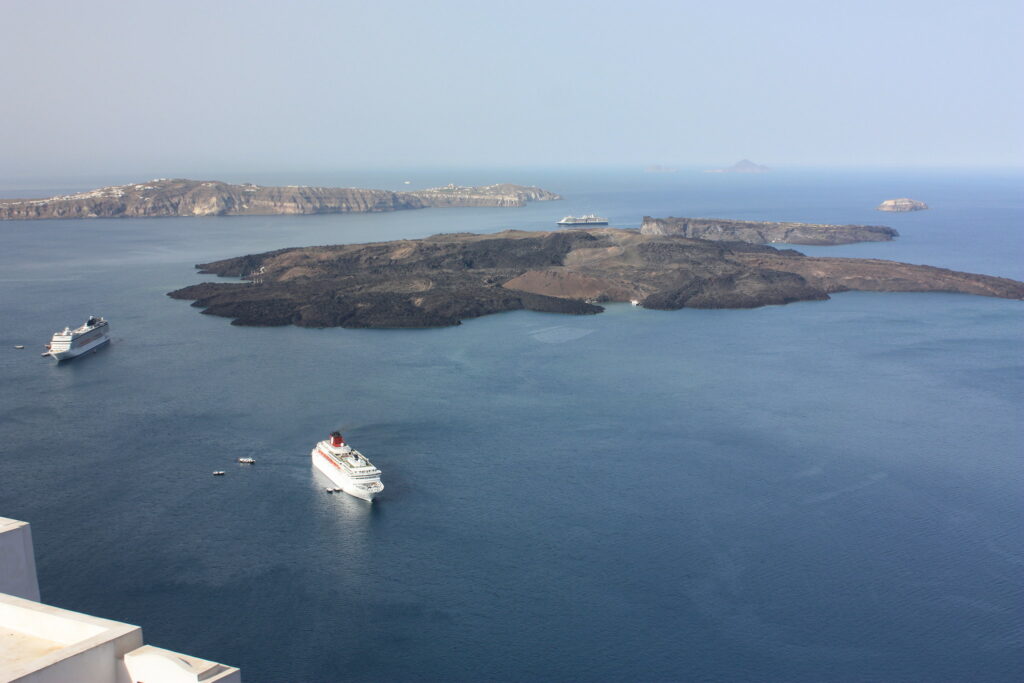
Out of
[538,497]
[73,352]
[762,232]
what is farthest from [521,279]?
[762,232]

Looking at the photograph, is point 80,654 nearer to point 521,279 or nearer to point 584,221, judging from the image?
point 521,279

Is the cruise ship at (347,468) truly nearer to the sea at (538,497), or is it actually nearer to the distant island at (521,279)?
the sea at (538,497)

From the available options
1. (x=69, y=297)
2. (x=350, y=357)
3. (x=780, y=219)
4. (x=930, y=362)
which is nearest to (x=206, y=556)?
(x=350, y=357)

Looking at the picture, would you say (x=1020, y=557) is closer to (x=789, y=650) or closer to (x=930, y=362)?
(x=789, y=650)

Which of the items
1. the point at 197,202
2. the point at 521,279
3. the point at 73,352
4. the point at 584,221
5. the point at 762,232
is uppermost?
the point at 197,202

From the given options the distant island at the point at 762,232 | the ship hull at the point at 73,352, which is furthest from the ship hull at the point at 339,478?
the distant island at the point at 762,232

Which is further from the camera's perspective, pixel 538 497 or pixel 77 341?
pixel 77 341

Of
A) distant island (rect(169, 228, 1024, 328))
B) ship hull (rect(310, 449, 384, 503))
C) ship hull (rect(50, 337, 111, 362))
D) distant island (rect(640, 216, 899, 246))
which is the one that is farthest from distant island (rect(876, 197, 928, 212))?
ship hull (rect(310, 449, 384, 503))
